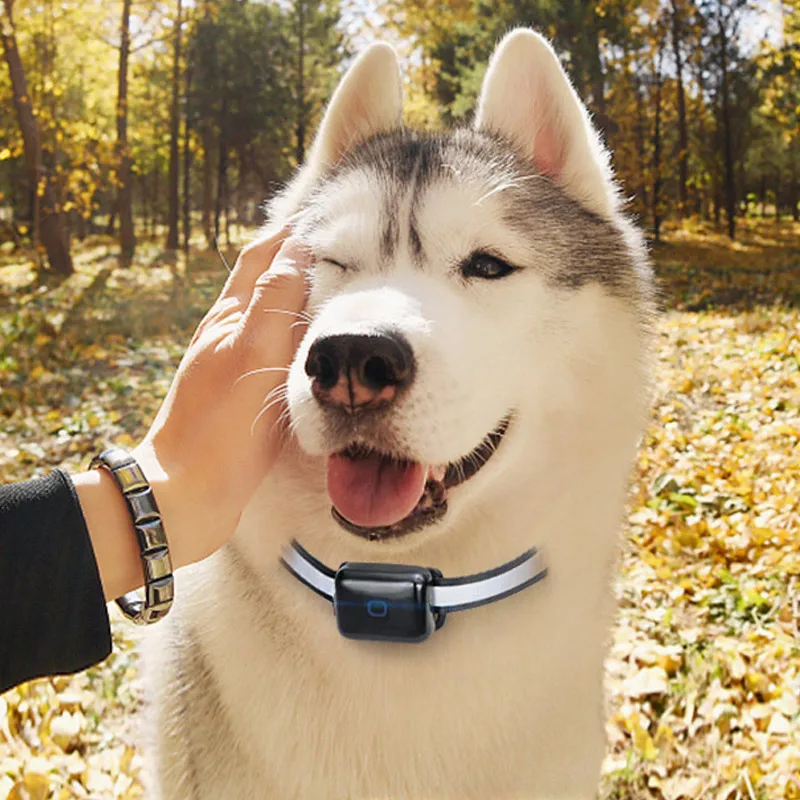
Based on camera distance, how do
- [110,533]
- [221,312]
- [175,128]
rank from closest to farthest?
[110,533] < [221,312] < [175,128]

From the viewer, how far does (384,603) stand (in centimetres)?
147

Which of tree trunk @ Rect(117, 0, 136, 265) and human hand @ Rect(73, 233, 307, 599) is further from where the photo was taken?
tree trunk @ Rect(117, 0, 136, 265)

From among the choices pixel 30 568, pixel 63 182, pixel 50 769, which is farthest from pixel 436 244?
pixel 63 182

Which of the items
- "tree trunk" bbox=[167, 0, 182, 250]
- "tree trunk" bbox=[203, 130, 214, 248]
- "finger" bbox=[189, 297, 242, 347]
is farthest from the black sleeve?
"tree trunk" bbox=[203, 130, 214, 248]

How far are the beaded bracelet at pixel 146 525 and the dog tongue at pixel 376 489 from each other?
337 millimetres

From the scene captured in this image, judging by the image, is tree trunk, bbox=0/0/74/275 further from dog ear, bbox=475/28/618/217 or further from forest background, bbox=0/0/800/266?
dog ear, bbox=475/28/618/217

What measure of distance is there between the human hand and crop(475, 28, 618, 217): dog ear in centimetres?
74

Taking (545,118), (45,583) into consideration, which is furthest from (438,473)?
(545,118)

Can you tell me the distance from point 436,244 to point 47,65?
15261mm

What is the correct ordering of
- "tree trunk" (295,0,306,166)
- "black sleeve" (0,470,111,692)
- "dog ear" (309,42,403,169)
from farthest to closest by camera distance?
"tree trunk" (295,0,306,166) < "dog ear" (309,42,403,169) < "black sleeve" (0,470,111,692)

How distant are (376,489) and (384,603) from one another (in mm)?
237

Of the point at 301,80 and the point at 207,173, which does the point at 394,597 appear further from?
the point at 207,173

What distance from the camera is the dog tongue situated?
1421 millimetres

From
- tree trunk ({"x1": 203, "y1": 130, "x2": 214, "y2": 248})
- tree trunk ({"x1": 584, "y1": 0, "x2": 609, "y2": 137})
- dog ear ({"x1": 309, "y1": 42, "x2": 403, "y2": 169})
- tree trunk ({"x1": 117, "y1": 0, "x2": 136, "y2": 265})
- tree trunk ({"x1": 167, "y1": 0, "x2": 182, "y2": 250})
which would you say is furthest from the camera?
tree trunk ({"x1": 203, "y1": 130, "x2": 214, "y2": 248})
